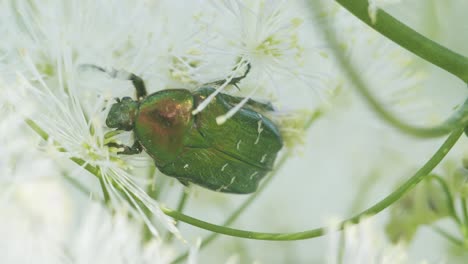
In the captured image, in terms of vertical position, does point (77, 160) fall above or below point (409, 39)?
below

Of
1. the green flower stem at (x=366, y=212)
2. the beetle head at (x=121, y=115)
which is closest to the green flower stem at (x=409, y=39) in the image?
the green flower stem at (x=366, y=212)

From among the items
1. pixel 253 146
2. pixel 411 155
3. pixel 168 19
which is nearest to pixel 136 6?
pixel 168 19

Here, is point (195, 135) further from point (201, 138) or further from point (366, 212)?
point (366, 212)

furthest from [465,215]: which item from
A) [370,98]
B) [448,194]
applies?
[370,98]

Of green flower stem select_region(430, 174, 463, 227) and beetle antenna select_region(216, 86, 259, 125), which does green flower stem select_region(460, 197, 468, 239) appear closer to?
green flower stem select_region(430, 174, 463, 227)

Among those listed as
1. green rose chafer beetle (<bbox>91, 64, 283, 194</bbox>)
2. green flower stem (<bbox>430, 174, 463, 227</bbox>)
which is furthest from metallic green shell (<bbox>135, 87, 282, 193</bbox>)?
green flower stem (<bbox>430, 174, 463, 227</bbox>)

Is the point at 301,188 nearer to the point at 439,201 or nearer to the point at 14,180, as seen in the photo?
the point at 439,201

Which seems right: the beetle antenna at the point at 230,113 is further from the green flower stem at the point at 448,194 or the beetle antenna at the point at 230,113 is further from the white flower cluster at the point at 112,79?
the green flower stem at the point at 448,194
